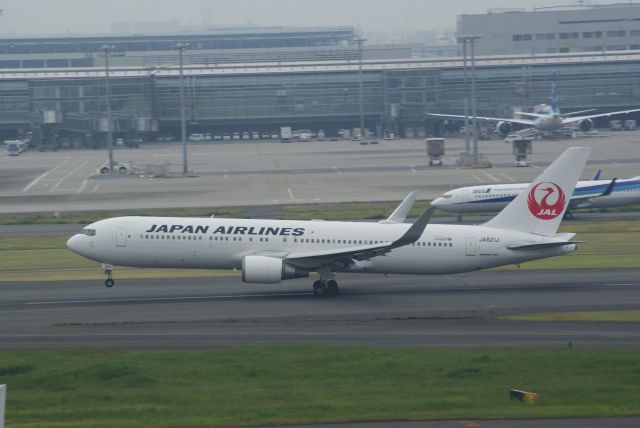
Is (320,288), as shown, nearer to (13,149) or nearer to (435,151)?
(435,151)

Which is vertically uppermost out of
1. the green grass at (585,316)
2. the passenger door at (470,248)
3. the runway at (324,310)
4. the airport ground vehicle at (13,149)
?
the airport ground vehicle at (13,149)

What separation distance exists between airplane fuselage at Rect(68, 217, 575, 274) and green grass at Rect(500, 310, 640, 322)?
6.24 metres

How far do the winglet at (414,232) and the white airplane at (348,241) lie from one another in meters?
2.13

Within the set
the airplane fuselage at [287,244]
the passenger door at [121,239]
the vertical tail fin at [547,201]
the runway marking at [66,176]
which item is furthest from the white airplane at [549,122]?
the passenger door at [121,239]

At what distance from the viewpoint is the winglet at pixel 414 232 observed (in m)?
49.0

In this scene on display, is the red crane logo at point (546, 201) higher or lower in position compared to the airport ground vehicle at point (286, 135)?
lower

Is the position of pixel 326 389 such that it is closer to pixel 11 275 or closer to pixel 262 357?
pixel 262 357

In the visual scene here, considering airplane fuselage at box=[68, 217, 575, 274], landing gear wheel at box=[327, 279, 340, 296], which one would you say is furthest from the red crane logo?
landing gear wheel at box=[327, 279, 340, 296]

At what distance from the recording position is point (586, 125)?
18088 centimetres

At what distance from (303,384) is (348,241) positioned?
19.7 metres

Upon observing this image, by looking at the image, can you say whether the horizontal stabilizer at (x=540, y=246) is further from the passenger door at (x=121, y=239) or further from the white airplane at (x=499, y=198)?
the white airplane at (x=499, y=198)

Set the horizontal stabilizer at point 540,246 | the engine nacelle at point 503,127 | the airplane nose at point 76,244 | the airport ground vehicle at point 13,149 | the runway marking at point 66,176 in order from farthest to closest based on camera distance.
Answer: the engine nacelle at point 503,127
the airport ground vehicle at point 13,149
the runway marking at point 66,176
the airplane nose at point 76,244
the horizontal stabilizer at point 540,246

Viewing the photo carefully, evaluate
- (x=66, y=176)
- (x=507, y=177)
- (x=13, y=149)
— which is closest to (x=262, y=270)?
(x=507, y=177)

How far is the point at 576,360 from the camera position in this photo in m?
36.4
